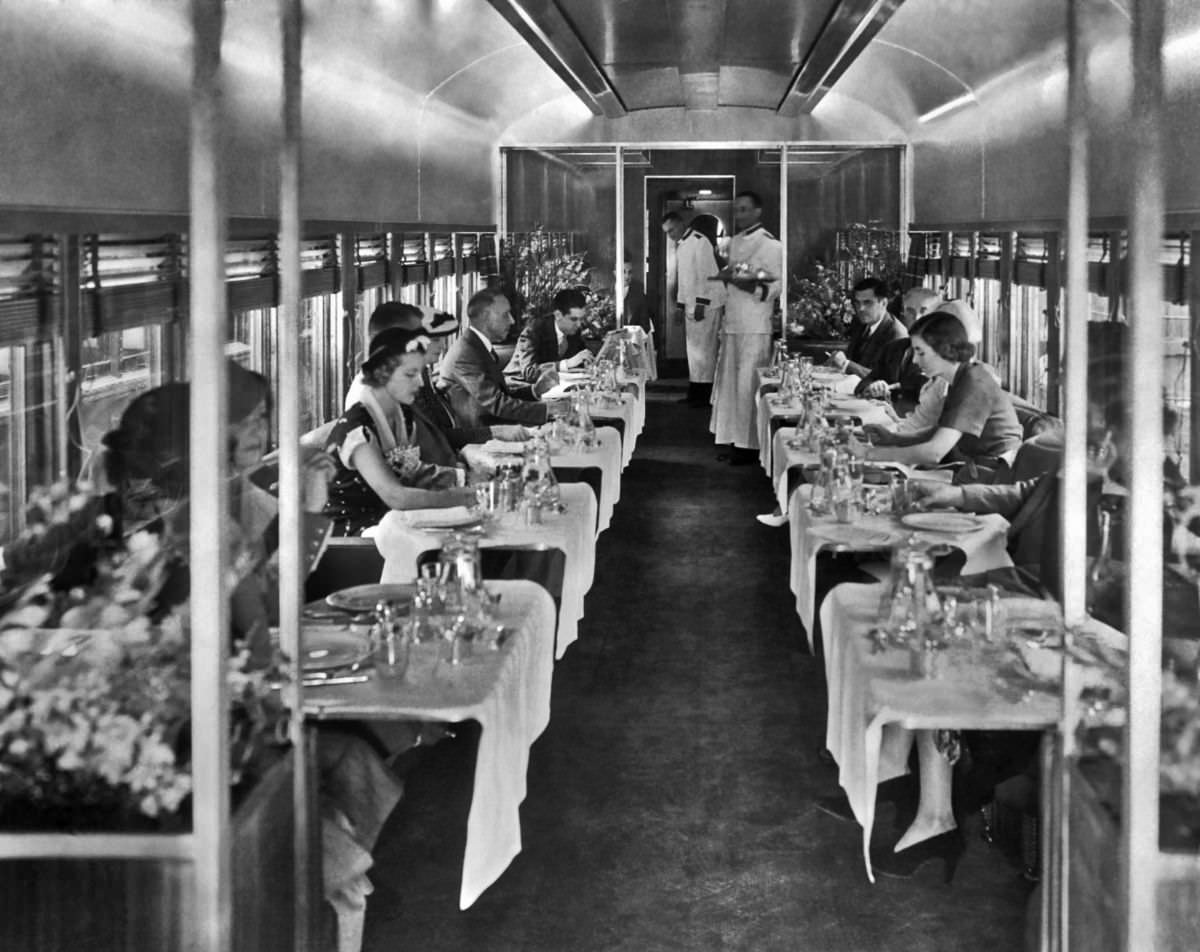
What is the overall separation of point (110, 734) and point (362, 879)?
0.99 meters

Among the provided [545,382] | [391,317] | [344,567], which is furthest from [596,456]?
[545,382]

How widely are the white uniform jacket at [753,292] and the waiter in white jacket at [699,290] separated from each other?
2.27 m

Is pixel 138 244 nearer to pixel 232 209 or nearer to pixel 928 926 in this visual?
pixel 232 209

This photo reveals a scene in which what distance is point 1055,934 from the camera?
314 centimetres

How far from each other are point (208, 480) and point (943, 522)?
298 cm

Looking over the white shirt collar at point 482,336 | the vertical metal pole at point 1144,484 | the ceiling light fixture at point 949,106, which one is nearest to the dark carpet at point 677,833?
the vertical metal pole at point 1144,484

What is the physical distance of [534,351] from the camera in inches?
433

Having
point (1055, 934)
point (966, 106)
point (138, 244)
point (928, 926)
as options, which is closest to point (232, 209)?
point (138, 244)

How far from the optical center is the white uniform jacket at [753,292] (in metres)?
12.3

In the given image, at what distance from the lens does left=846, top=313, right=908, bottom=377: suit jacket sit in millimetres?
10266

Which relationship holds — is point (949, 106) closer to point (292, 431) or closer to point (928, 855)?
point (928, 855)

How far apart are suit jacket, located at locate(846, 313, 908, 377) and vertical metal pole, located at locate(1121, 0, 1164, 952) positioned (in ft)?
24.4

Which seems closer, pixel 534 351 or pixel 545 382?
pixel 545 382

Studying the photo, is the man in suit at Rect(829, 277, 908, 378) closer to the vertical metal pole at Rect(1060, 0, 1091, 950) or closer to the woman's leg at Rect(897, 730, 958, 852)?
the woman's leg at Rect(897, 730, 958, 852)
